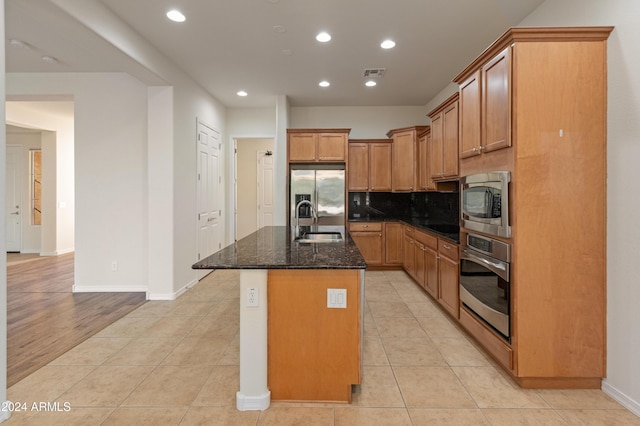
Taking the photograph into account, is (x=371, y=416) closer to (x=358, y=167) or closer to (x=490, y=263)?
(x=490, y=263)

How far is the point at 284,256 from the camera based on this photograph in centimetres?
215

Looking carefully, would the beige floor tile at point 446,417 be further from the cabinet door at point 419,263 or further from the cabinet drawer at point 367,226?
the cabinet drawer at point 367,226

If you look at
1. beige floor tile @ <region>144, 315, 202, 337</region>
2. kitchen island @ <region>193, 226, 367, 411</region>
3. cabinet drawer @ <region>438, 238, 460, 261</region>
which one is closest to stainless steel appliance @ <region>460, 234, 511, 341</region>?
cabinet drawer @ <region>438, 238, 460, 261</region>

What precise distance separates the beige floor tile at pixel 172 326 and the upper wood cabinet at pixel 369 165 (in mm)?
3468

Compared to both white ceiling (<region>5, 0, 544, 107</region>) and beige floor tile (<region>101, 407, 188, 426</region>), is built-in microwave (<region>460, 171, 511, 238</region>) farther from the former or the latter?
beige floor tile (<region>101, 407, 188, 426</region>)

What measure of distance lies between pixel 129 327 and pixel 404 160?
Result: 4536 mm

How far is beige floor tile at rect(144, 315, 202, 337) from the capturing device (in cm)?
311

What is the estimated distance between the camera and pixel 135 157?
14.1 ft

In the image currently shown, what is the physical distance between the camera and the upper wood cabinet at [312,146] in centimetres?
558

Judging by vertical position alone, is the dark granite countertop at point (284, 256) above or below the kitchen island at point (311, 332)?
above

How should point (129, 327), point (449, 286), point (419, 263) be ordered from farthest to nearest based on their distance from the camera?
point (419, 263) → point (449, 286) → point (129, 327)

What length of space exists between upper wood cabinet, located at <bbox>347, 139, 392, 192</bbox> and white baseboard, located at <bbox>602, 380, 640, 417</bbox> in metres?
4.05

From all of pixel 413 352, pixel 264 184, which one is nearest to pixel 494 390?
pixel 413 352

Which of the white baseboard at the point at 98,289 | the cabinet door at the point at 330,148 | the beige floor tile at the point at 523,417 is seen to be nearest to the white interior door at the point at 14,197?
the white baseboard at the point at 98,289
